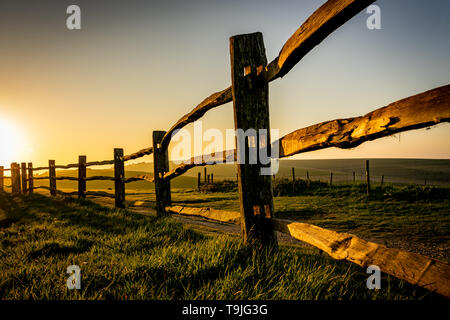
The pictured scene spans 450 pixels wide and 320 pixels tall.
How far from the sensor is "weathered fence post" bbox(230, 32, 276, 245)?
225 centimetres

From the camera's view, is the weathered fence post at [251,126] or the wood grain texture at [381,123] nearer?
the wood grain texture at [381,123]

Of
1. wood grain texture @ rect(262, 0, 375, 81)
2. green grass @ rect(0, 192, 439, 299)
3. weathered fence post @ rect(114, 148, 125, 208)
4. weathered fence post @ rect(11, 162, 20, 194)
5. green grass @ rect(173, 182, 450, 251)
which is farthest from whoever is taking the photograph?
weathered fence post @ rect(11, 162, 20, 194)

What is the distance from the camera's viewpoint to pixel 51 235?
140 inches

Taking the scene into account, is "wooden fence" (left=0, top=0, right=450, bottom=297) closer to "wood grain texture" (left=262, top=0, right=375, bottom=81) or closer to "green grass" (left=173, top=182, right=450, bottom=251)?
"wood grain texture" (left=262, top=0, right=375, bottom=81)

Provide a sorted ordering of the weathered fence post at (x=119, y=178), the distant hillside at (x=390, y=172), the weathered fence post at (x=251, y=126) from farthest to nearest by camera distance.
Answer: the distant hillside at (x=390, y=172) → the weathered fence post at (x=119, y=178) → the weathered fence post at (x=251, y=126)

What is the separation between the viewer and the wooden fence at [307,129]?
106 centimetres

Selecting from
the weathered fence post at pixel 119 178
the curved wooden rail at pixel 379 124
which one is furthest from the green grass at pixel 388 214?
the curved wooden rail at pixel 379 124

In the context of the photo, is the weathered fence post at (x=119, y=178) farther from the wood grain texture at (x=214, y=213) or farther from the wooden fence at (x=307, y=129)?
the wooden fence at (x=307, y=129)

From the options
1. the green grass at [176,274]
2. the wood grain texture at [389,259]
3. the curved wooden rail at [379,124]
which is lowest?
the green grass at [176,274]

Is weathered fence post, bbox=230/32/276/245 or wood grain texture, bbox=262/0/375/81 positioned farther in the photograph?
weathered fence post, bbox=230/32/276/245

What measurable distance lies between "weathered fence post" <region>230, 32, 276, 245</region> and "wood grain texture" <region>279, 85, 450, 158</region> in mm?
594

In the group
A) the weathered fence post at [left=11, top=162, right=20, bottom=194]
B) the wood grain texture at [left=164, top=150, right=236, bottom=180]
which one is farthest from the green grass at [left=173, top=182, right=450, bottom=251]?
the weathered fence post at [left=11, top=162, right=20, bottom=194]
